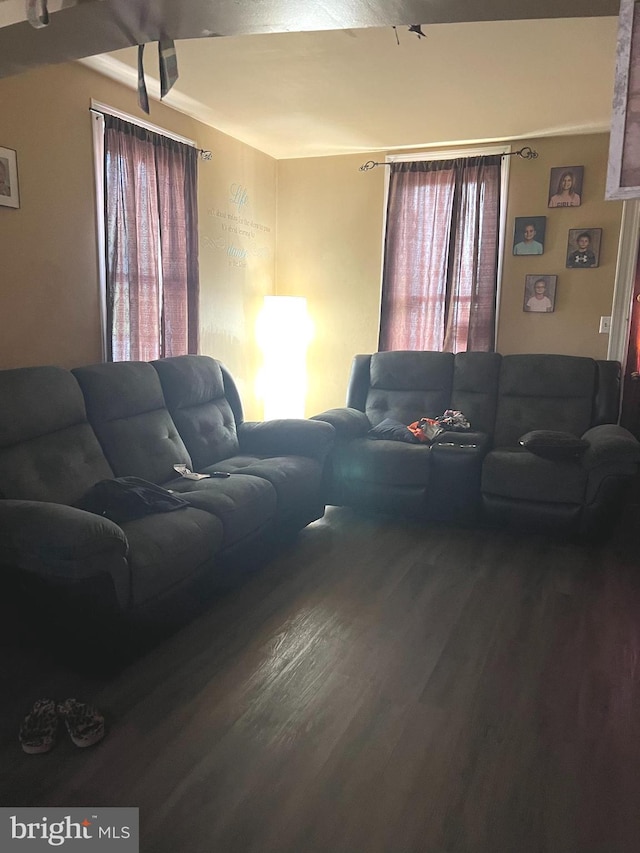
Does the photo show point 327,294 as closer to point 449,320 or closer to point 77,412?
point 449,320

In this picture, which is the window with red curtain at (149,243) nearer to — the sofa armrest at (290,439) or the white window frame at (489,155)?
the sofa armrest at (290,439)

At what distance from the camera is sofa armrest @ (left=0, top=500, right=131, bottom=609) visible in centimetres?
194

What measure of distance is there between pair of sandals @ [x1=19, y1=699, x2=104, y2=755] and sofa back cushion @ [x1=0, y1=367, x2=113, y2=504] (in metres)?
0.86

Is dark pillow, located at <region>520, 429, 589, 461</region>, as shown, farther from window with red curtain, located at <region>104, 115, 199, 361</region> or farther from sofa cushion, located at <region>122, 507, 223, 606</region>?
window with red curtain, located at <region>104, 115, 199, 361</region>

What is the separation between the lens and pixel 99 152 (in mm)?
3312

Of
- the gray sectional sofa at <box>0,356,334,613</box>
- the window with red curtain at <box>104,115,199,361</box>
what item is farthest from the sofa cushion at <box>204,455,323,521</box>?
the window with red curtain at <box>104,115,199,361</box>

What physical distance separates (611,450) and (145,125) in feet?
10.3

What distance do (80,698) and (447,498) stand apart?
2.31 meters

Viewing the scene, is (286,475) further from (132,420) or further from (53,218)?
(53,218)

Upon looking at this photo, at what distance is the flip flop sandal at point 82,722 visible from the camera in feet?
5.86

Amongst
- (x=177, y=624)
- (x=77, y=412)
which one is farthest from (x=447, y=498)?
(x=77, y=412)

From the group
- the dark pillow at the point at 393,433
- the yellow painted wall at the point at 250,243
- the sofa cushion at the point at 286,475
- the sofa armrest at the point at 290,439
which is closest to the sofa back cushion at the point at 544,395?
the yellow painted wall at the point at 250,243

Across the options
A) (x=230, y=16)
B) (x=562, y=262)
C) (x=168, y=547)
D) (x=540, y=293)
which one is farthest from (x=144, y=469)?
(x=562, y=262)

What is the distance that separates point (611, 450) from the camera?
3.28m
